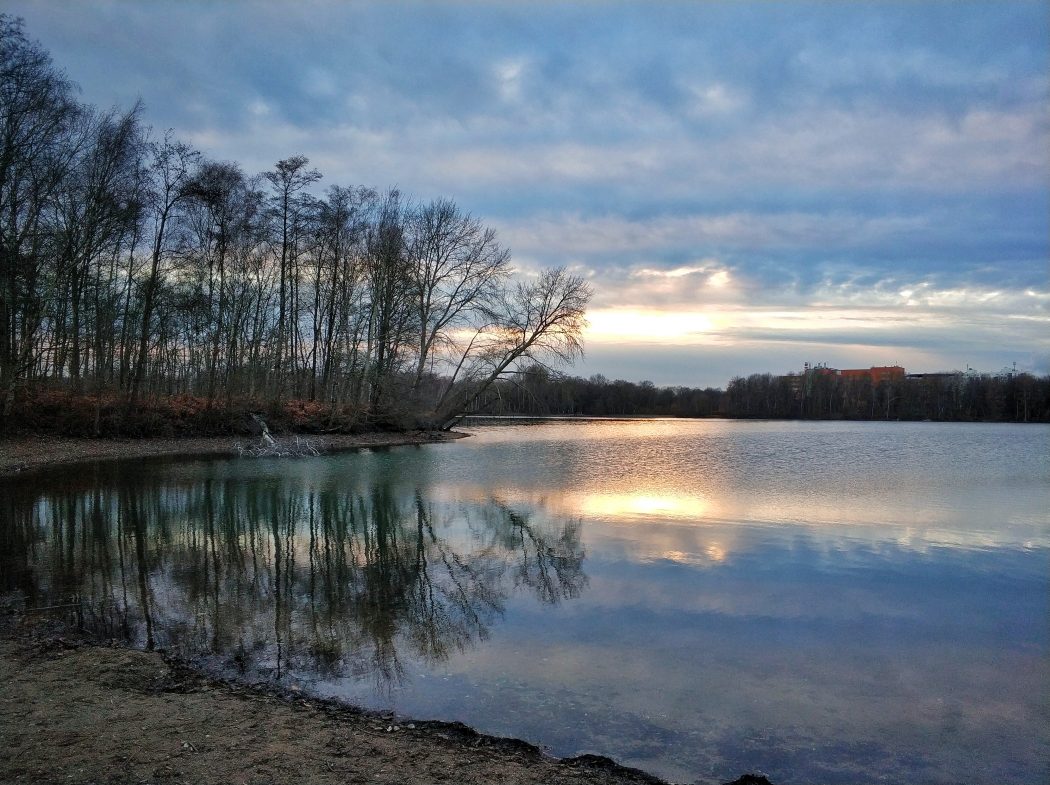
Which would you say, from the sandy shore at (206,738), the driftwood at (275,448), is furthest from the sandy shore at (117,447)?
the sandy shore at (206,738)

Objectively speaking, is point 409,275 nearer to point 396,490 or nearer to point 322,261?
point 322,261

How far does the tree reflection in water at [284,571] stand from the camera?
21.2 ft

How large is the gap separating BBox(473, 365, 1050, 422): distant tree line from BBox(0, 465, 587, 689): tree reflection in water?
6250 centimetres

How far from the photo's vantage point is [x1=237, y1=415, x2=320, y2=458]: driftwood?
26.3m

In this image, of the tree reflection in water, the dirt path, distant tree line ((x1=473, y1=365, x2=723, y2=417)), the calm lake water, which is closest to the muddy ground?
the dirt path

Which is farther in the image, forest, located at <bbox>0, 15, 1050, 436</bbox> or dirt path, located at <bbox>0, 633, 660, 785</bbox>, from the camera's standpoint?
forest, located at <bbox>0, 15, 1050, 436</bbox>

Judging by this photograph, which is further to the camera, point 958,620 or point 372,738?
point 958,620

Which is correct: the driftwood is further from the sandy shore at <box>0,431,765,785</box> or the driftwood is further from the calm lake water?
the sandy shore at <box>0,431,765,785</box>

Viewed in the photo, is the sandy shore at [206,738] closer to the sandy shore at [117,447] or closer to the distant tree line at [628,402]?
the sandy shore at [117,447]

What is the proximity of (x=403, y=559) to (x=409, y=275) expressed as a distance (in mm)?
29979

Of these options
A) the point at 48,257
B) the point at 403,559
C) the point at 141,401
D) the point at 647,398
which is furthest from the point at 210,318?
the point at 647,398

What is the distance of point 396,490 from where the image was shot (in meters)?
17.4

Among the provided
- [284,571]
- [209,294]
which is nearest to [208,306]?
[209,294]

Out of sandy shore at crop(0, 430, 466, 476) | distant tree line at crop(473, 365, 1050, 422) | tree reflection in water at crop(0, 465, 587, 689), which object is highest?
distant tree line at crop(473, 365, 1050, 422)
